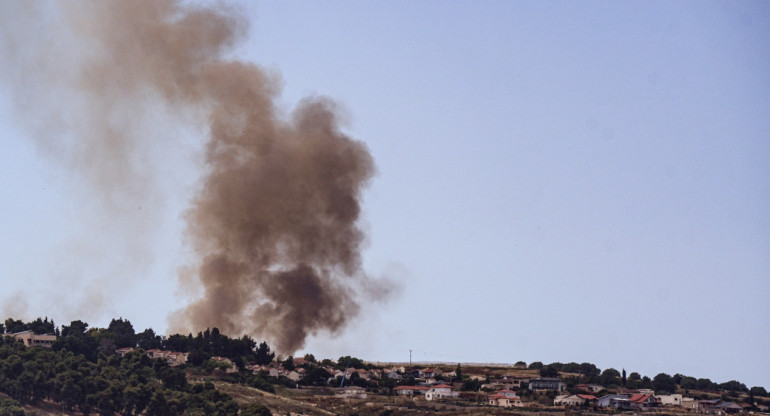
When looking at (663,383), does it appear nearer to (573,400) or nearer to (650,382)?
(650,382)

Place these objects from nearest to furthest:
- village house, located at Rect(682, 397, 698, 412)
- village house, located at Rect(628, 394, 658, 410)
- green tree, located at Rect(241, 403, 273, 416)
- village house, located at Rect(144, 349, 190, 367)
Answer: green tree, located at Rect(241, 403, 273, 416) < village house, located at Rect(628, 394, 658, 410) < village house, located at Rect(682, 397, 698, 412) < village house, located at Rect(144, 349, 190, 367)

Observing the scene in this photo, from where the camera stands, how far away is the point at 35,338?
12338cm

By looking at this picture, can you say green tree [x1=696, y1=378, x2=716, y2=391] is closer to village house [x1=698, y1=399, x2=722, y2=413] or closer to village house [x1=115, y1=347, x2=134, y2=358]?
village house [x1=698, y1=399, x2=722, y2=413]

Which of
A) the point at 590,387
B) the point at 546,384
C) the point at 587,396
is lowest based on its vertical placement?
the point at 587,396

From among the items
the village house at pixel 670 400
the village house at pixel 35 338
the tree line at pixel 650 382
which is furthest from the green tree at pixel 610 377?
the village house at pixel 35 338

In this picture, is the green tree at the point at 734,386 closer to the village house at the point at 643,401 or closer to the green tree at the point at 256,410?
the village house at the point at 643,401

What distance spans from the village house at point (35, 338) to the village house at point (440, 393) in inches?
1658

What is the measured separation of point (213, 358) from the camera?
12988 centimetres

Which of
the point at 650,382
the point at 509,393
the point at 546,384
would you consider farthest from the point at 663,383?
the point at 509,393

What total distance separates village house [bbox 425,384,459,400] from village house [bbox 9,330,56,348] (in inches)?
1658

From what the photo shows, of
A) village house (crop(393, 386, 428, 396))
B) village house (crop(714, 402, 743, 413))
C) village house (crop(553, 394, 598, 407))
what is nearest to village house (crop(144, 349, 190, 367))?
village house (crop(393, 386, 428, 396))

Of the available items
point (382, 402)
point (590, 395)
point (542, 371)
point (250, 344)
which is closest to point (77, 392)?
point (382, 402)

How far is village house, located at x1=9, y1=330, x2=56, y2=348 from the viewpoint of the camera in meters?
121

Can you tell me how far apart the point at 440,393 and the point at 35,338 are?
1803 inches
